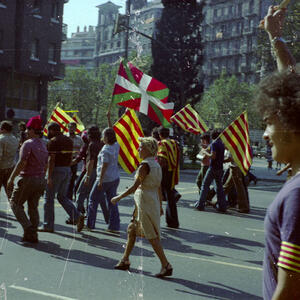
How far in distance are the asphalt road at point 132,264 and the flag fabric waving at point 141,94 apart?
1876mm

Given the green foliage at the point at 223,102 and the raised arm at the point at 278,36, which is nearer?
the raised arm at the point at 278,36

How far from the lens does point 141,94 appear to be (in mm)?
8797

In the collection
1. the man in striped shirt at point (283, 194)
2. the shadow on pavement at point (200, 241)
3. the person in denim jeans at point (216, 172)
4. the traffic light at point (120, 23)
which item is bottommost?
the shadow on pavement at point (200, 241)

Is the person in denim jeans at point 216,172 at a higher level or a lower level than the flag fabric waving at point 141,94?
lower

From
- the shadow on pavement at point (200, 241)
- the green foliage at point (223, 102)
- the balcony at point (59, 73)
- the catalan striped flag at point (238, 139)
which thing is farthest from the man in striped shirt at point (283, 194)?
the green foliage at point (223, 102)

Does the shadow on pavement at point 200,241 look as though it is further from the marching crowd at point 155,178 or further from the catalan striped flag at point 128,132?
the catalan striped flag at point 128,132

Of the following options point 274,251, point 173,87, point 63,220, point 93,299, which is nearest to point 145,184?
point 93,299

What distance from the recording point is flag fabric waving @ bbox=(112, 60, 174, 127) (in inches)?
333

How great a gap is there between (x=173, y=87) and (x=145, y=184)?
1372 inches

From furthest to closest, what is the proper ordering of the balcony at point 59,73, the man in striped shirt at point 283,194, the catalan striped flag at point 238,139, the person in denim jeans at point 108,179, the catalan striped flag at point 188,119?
the catalan striped flag at point 188,119, the balcony at point 59,73, the catalan striped flag at point 238,139, the person in denim jeans at point 108,179, the man in striped shirt at point 283,194

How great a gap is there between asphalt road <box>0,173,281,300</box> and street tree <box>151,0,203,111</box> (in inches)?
893

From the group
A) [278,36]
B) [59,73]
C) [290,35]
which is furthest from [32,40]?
[278,36]

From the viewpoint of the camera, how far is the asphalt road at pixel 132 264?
5078 mm

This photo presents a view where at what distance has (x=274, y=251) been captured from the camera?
1.79 meters
